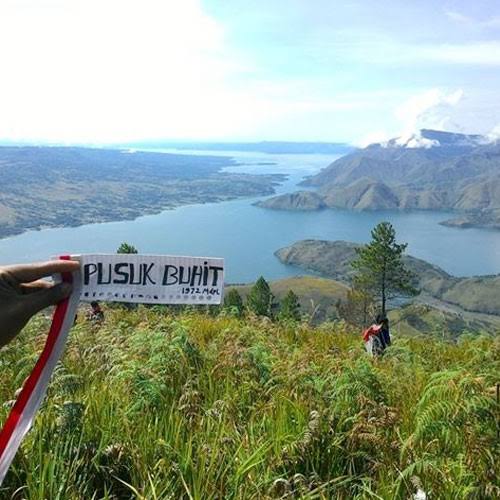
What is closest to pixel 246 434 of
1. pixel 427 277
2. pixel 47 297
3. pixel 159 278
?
pixel 159 278

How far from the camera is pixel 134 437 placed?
103 inches

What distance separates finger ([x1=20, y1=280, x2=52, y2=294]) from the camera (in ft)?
5.41

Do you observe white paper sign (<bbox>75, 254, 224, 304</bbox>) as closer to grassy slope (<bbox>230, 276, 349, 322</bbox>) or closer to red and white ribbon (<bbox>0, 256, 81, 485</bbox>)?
red and white ribbon (<bbox>0, 256, 81, 485</bbox>)

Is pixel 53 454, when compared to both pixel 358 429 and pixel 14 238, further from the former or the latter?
pixel 14 238

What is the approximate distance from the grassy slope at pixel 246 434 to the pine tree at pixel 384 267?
43.3 m

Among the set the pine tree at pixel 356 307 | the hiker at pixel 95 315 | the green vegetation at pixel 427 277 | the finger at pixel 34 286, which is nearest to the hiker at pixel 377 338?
the hiker at pixel 95 315

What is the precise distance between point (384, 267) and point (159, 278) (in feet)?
150

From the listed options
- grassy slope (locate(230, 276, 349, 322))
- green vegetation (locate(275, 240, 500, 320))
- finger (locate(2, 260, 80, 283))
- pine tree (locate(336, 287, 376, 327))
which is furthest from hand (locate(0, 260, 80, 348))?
green vegetation (locate(275, 240, 500, 320))

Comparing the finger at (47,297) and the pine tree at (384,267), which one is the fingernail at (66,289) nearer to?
the finger at (47,297)

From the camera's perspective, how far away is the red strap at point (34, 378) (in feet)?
5.62

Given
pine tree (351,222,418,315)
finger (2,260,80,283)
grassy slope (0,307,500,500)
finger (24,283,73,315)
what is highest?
finger (2,260,80,283)

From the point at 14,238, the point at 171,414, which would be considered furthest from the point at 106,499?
the point at 14,238

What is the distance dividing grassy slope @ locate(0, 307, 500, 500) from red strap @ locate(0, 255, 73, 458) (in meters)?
0.53

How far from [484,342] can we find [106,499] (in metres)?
6.18
